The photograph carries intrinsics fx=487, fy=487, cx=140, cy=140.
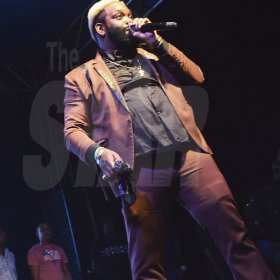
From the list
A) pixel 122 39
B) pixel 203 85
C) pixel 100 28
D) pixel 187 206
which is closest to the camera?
pixel 187 206

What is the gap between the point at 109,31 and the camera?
88.8 inches

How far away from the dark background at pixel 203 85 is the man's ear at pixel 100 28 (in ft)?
9.08

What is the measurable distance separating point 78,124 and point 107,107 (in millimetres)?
149

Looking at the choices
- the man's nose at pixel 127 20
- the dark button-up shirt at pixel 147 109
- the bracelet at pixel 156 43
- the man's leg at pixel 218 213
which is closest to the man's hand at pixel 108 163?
the dark button-up shirt at pixel 147 109

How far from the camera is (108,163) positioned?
1.84m

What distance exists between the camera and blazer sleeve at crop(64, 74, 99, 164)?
2.01 m

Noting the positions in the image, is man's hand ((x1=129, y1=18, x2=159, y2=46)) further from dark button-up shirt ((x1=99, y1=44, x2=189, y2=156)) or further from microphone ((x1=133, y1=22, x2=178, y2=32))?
dark button-up shirt ((x1=99, y1=44, x2=189, y2=156))

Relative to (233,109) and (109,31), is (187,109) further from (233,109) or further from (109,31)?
(233,109)

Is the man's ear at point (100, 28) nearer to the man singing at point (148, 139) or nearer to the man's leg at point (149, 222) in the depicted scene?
the man singing at point (148, 139)

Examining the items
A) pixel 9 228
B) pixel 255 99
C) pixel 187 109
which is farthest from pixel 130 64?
pixel 9 228

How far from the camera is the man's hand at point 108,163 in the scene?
183cm

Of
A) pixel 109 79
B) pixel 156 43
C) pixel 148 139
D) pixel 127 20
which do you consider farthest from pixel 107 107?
pixel 127 20

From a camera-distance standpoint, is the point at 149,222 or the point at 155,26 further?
the point at 155,26

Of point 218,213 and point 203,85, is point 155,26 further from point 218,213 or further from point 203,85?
point 203,85
